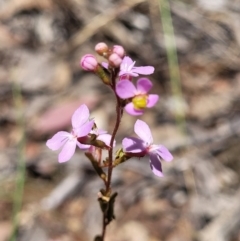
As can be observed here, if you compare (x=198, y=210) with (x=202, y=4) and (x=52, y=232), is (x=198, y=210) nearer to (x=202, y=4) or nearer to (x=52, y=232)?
(x=52, y=232)

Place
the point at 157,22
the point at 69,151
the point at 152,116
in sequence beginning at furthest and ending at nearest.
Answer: the point at 157,22, the point at 152,116, the point at 69,151

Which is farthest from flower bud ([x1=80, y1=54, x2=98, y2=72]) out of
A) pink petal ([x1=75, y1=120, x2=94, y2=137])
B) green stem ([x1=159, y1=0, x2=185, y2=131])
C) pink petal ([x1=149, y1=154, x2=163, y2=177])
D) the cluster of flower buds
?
green stem ([x1=159, y1=0, x2=185, y2=131])

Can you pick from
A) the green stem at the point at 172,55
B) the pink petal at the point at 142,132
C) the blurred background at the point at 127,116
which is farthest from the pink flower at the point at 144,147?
the green stem at the point at 172,55

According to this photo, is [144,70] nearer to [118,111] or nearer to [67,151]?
[118,111]

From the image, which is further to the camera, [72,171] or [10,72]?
[10,72]

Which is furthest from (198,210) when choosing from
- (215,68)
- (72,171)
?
(215,68)

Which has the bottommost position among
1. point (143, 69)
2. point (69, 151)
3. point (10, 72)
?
point (10, 72)
